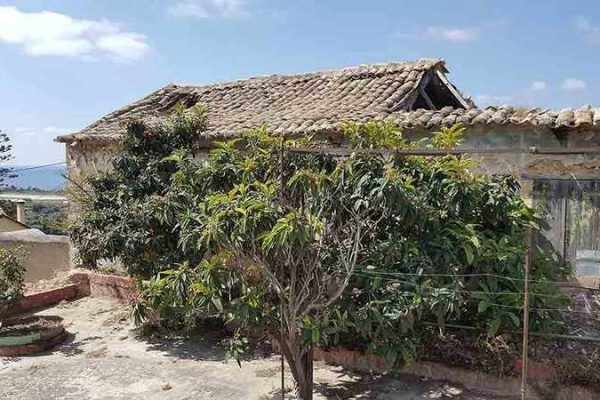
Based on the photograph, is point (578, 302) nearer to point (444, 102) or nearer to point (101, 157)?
point (444, 102)

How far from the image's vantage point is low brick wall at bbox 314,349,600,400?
6.00 metres

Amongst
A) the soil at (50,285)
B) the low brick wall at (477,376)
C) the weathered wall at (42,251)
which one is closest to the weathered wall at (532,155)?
the low brick wall at (477,376)

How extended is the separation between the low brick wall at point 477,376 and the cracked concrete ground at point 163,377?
0.47 ft

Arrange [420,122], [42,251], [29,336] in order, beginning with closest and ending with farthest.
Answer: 1. [29,336]
2. [420,122]
3. [42,251]

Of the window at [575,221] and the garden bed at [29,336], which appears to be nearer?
the window at [575,221]

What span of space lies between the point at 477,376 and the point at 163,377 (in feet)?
13.1

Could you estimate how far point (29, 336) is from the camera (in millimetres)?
8141

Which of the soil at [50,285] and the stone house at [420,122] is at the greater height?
the stone house at [420,122]

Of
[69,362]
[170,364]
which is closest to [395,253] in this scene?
[170,364]

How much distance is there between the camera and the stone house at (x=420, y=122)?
7414mm

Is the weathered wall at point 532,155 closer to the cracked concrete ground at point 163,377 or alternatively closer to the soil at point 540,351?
the soil at point 540,351

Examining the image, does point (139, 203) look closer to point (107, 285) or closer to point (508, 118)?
point (107, 285)

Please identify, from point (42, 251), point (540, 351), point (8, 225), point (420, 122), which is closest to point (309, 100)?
point (420, 122)

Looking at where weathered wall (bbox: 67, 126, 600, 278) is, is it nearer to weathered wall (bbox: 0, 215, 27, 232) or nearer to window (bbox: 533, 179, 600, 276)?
window (bbox: 533, 179, 600, 276)
